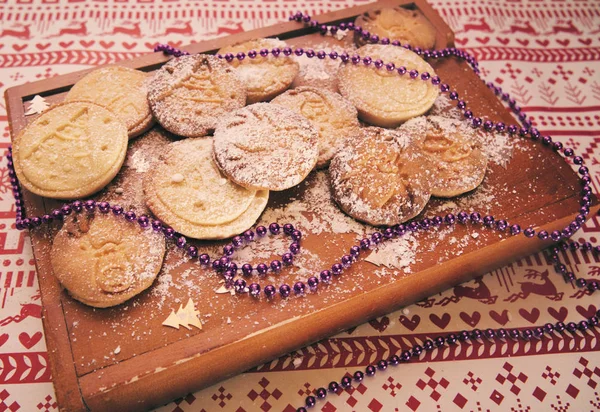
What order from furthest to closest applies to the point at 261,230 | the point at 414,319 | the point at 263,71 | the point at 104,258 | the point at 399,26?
the point at 399,26 → the point at 263,71 → the point at 414,319 → the point at 261,230 → the point at 104,258

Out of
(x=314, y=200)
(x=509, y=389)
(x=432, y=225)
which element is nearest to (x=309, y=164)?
(x=314, y=200)

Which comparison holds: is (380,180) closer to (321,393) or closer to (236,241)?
(236,241)

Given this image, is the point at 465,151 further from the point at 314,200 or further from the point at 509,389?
the point at 509,389

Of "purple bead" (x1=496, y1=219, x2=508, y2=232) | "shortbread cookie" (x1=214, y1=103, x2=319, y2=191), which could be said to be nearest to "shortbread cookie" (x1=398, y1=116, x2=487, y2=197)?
"purple bead" (x1=496, y1=219, x2=508, y2=232)

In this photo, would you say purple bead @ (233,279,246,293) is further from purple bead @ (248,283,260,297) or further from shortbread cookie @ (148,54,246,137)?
shortbread cookie @ (148,54,246,137)

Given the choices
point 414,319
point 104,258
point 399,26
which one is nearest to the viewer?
point 104,258

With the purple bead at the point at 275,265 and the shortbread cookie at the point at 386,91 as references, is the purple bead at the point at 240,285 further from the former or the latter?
the shortbread cookie at the point at 386,91

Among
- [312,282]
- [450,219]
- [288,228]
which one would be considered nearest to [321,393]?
[312,282]
